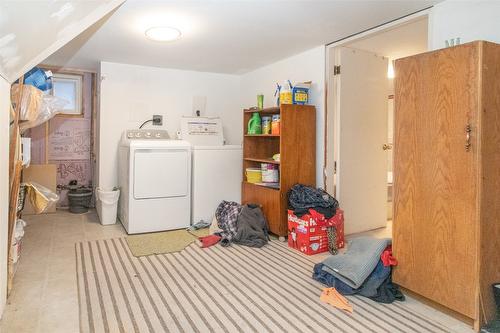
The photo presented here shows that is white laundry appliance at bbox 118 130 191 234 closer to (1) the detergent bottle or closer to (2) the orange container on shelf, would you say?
(2) the orange container on shelf

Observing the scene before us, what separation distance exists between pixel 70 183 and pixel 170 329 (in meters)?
3.85

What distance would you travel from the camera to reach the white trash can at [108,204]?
4.05 metres

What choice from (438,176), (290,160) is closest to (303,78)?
(290,160)

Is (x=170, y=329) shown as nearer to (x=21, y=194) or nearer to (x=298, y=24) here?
(x=21, y=194)

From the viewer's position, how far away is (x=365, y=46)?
3.70 m

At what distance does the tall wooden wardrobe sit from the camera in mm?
1845

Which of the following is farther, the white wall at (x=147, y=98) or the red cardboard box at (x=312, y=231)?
the white wall at (x=147, y=98)

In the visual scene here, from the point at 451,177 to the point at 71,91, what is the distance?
5.00m

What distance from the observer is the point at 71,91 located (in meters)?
4.99

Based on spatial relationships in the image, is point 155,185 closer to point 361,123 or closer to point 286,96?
point 286,96

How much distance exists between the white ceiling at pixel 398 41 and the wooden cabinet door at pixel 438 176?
1218mm

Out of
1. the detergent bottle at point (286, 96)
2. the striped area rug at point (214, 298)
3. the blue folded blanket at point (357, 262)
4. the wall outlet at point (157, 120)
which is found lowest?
the striped area rug at point (214, 298)

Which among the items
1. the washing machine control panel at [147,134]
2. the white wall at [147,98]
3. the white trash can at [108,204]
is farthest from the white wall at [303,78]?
the white trash can at [108,204]

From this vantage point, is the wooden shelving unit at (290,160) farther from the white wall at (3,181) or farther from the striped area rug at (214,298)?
the white wall at (3,181)
